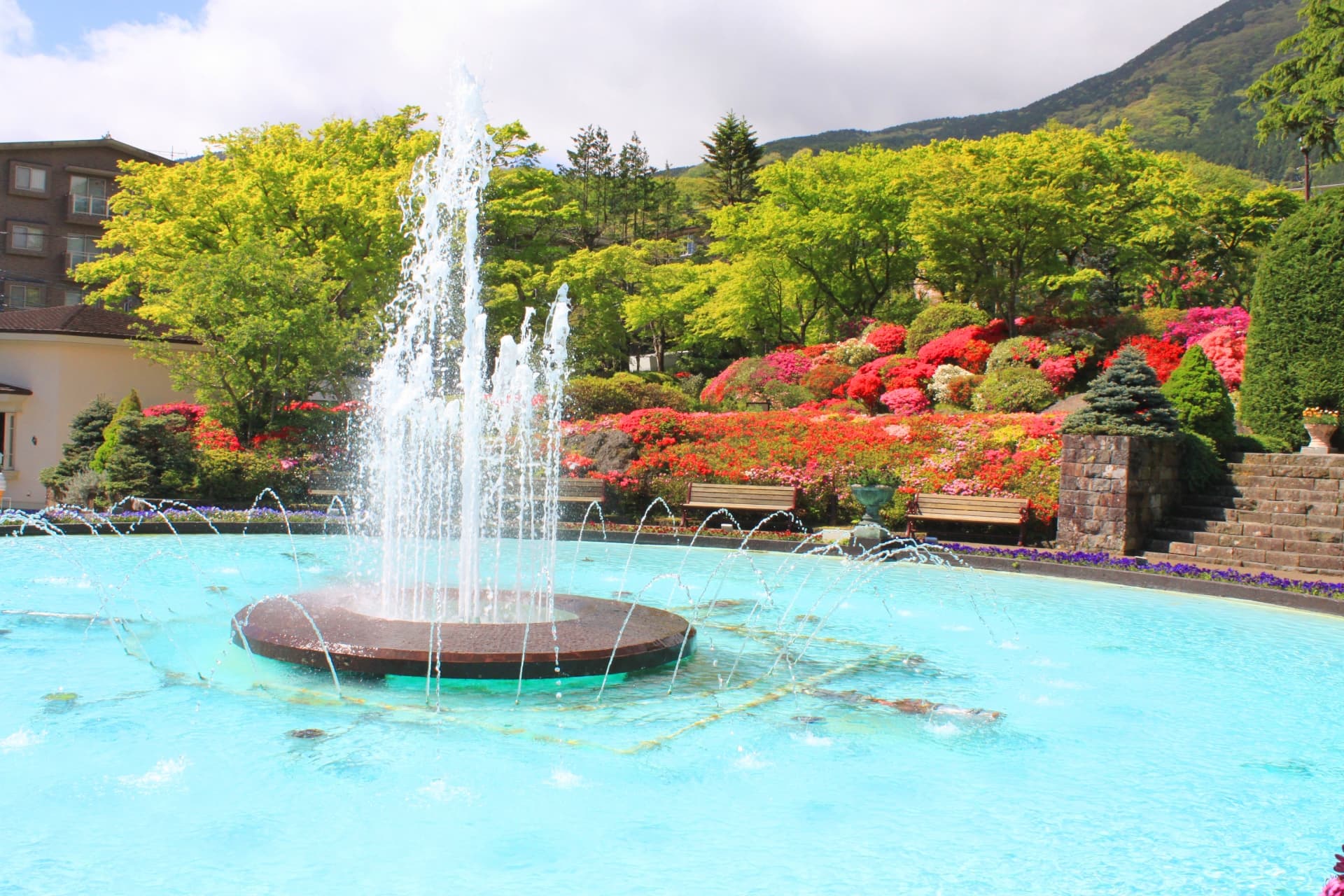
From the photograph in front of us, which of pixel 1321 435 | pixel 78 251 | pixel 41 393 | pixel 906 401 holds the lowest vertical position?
pixel 1321 435

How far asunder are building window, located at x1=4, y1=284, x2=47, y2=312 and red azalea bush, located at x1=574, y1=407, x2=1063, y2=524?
1329 inches

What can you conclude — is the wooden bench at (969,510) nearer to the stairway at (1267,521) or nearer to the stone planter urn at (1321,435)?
the stairway at (1267,521)

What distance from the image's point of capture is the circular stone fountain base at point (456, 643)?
736cm

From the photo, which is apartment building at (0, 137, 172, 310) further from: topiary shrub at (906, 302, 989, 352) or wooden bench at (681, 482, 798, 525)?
wooden bench at (681, 482, 798, 525)

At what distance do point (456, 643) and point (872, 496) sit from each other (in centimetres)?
1125

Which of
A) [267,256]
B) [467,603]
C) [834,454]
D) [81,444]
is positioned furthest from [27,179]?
[467,603]

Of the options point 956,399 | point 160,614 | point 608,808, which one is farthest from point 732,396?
point 608,808

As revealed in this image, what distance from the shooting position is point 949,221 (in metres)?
30.1

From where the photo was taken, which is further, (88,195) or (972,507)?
(88,195)

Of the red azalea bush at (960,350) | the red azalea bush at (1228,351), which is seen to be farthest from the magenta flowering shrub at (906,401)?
the red azalea bush at (1228,351)

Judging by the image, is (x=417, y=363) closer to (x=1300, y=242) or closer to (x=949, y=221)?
(x=1300, y=242)

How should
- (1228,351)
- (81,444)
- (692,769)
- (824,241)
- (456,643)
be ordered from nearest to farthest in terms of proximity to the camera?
(692,769), (456,643), (81,444), (1228,351), (824,241)

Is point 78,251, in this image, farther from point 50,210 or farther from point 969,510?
point 969,510

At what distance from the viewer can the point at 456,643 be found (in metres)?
7.61
